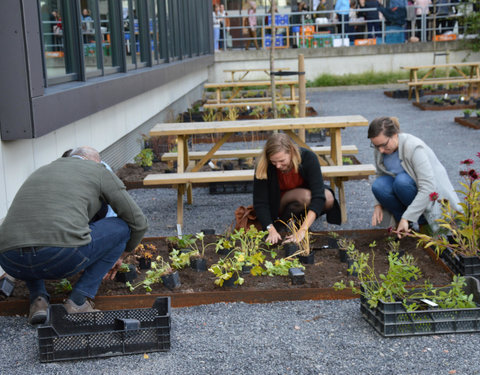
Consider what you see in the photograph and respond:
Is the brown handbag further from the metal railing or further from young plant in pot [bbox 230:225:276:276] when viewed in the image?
the metal railing

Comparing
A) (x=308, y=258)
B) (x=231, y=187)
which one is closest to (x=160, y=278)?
(x=308, y=258)

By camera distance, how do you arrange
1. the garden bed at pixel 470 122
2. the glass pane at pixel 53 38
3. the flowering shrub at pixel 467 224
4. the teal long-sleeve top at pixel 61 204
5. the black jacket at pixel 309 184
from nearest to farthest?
1. the teal long-sleeve top at pixel 61 204
2. the flowering shrub at pixel 467 224
3. the black jacket at pixel 309 184
4. the glass pane at pixel 53 38
5. the garden bed at pixel 470 122

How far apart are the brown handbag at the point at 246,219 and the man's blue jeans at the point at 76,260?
1.64 meters

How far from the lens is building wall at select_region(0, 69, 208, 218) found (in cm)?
486

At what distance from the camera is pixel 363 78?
2258cm

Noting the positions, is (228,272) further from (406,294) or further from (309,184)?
(309,184)

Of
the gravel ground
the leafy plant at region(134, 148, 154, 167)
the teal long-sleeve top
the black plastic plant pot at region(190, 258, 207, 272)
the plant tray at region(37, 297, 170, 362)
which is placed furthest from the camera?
the leafy plant at region(134, 148, 154, 167)

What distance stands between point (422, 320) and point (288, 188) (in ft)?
7.17

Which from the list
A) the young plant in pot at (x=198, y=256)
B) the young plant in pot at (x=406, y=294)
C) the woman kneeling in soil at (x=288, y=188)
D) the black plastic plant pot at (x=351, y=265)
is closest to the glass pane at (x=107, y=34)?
the woman kneeling in soil at (x=288, y=188)

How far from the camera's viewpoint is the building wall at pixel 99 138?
4.86 m

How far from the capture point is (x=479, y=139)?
36.5ft

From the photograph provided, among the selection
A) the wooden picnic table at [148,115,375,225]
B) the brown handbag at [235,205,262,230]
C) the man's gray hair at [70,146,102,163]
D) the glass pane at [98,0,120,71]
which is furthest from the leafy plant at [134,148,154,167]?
the man's gray hair at [70,146,102,163]

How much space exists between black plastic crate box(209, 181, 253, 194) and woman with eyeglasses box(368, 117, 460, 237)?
249 cm

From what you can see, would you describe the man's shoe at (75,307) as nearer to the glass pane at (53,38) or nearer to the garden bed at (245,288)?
the garden bed at (245,288)
